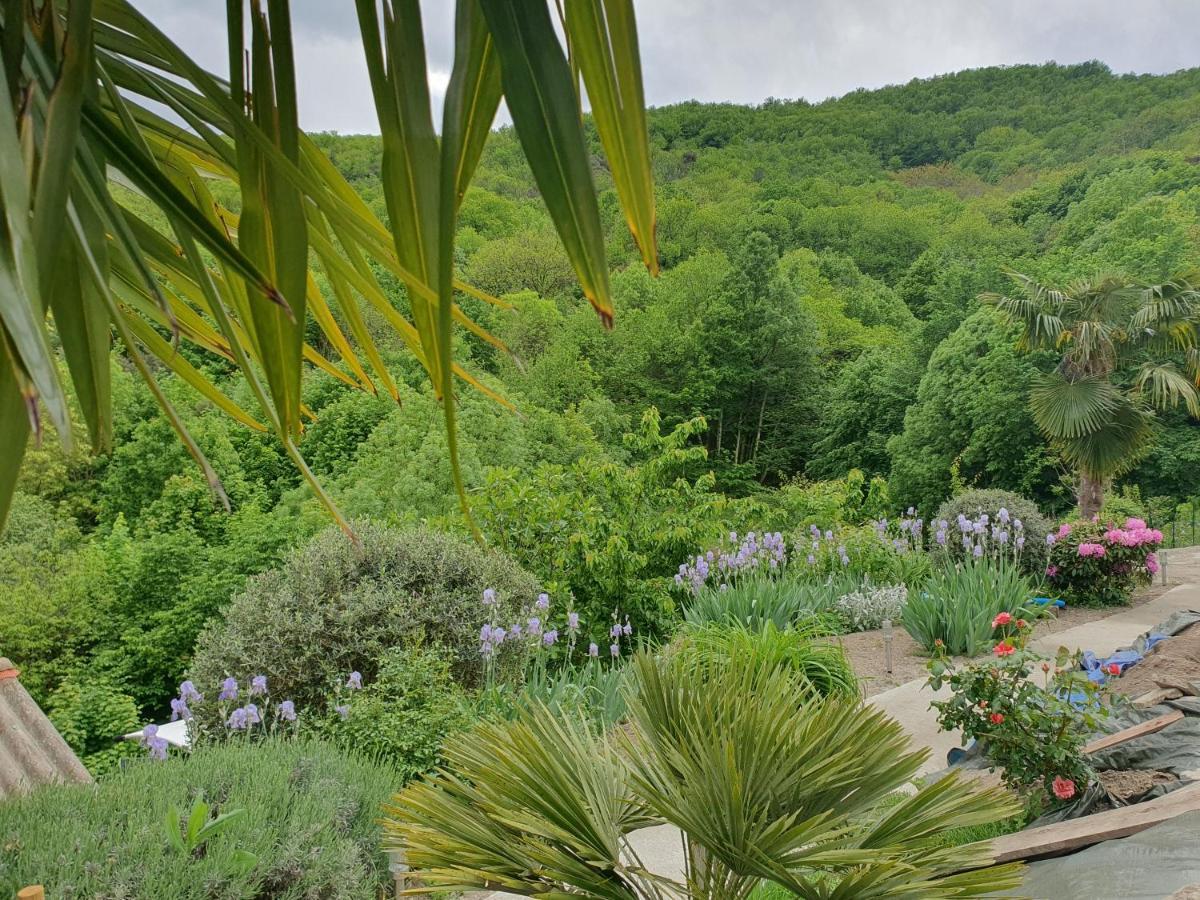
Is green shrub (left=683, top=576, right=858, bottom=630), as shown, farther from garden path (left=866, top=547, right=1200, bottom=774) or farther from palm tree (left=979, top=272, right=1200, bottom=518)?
palm tree (left=979, top=272, right=1200, bottom=518)

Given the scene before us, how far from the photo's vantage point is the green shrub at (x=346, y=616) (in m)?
5.03

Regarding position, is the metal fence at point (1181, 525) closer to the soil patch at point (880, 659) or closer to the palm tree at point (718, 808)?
the soil patch at point (880, 659)

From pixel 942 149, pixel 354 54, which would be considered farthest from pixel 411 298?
pixel 942 149

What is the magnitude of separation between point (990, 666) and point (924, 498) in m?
21.6

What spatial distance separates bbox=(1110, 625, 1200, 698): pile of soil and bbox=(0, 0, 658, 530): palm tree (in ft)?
18.0

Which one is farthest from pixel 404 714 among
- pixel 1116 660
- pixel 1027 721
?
pixel 1116 660

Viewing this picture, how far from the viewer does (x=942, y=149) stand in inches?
2012

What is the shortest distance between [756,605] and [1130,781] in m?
3.76

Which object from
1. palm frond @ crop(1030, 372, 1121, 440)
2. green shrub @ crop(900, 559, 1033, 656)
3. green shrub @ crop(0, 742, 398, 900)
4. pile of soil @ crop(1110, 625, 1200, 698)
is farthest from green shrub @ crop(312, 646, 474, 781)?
palm frond @ crop(1030, 372, 1121, 440)

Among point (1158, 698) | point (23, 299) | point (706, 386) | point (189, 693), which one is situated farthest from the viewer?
point (706, 386)

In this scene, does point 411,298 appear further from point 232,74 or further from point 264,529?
point 264,529

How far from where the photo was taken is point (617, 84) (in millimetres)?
621

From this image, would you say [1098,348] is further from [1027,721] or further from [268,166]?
[268,166]

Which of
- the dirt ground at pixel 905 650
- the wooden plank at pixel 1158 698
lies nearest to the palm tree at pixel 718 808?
the wooden plank at pixel 1158 698
